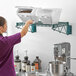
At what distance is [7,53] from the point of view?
1727 mm

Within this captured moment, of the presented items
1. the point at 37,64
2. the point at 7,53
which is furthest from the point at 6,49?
the point at 37,64

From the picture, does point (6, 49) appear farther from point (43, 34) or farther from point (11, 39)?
point (43, 34)

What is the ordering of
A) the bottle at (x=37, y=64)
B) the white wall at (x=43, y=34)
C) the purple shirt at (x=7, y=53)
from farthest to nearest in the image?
1. the bottle at (x=37, y=64)
2. the white wall at (x=43, y=34)
3. the purple shirt at (x=7, y=53)

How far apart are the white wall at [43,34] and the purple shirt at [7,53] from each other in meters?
0.58

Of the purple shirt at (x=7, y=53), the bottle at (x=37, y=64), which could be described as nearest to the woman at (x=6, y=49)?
the purple shirt at (x=7, y=53)

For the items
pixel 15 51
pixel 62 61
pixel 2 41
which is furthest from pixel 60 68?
pixel 15 51

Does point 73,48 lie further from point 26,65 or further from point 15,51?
point 15,51

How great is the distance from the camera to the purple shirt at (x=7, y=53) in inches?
65.3

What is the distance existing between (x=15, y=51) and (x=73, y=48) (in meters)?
0.84

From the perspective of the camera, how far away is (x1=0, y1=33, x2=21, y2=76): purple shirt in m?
1.66

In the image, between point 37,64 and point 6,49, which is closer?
point 6,49

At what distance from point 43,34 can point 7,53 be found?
69cm

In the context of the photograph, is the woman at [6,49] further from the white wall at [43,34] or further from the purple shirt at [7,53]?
the white wall at [43,34]

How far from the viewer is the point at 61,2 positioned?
6.98 ft
